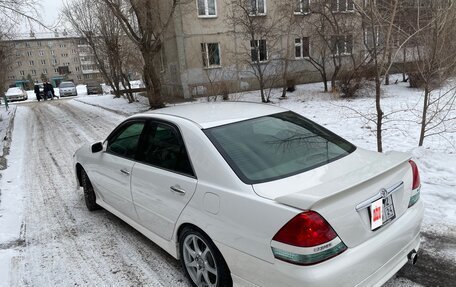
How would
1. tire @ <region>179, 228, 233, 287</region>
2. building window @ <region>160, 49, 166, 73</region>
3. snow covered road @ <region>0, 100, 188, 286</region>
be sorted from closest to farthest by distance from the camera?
1. tire @ <region>179, 228, 233, 287</region>
2. snow covered road @ <region>0, 100, 188, 286</region>
3. building window @ <region>160, 49, 166, 73</region>

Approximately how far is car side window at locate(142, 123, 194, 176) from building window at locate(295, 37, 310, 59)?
17724 mm

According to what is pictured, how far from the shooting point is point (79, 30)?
2242cm

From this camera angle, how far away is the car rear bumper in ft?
6.69

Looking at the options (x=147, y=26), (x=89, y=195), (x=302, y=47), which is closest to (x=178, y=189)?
(x=89, y=195)

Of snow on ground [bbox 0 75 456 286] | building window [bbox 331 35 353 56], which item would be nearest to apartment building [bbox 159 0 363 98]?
building window [bbox 331 35 353 56]

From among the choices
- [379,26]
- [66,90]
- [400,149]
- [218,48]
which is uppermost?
[218,48]

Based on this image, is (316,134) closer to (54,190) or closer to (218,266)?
(218,266)

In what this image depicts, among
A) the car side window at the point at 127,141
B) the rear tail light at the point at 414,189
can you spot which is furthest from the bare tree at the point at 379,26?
the car side window at the point at 127,141

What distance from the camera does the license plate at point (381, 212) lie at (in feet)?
7.53

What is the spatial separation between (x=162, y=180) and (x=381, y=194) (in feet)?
5.86

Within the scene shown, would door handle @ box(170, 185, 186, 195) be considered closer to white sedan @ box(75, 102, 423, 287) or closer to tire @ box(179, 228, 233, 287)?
white sedan @ box(75, 102, 423, 287)

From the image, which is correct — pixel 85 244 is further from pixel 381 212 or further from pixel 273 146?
pixel 381 212

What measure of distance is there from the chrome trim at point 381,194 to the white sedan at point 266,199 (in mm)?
10

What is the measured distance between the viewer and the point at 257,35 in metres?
17.5
